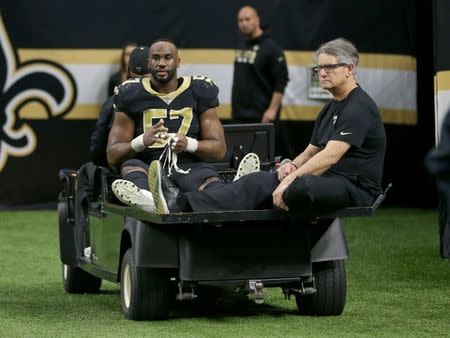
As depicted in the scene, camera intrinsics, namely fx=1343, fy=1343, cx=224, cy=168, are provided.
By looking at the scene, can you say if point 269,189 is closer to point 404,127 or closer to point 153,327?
point 153,327

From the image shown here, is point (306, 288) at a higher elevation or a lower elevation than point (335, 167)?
lower

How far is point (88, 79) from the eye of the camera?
14.6 meters

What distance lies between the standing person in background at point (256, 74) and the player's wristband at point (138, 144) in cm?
589

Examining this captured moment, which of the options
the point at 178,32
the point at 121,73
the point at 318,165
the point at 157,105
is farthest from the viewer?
the point at 178,32

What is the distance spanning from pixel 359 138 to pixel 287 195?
568 mm

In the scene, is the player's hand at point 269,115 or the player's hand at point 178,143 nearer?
the player's hand at point 178,143

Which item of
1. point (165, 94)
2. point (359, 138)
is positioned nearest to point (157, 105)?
point (165, 94)

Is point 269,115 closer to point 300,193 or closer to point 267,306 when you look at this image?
point 267,306

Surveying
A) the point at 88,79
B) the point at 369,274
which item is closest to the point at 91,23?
the point at 88,79

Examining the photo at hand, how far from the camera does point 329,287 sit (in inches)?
305

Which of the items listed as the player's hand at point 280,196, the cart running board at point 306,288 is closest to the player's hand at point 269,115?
the cart running board at point 306,288

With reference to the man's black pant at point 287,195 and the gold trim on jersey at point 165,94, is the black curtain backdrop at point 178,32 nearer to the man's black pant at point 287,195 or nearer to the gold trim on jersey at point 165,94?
the gold trim on jersey at point 165,94

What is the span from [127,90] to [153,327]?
1537mm

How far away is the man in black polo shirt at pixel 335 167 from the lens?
7.26m
